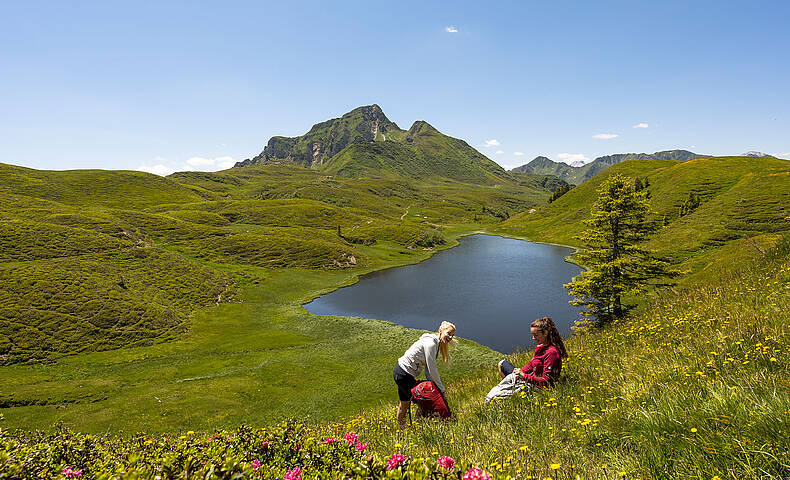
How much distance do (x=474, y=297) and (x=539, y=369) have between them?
57.3 m

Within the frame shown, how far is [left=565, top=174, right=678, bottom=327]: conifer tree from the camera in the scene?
26891mm

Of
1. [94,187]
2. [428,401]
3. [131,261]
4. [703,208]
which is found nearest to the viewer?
[428,401]

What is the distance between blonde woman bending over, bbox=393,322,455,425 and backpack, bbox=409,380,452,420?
0.19 m

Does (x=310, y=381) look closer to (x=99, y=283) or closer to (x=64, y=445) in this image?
(x=64, y=445)

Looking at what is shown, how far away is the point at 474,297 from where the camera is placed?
211 ft

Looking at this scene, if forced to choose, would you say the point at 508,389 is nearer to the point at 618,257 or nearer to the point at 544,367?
the point at 544,367

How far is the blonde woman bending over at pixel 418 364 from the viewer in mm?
8375

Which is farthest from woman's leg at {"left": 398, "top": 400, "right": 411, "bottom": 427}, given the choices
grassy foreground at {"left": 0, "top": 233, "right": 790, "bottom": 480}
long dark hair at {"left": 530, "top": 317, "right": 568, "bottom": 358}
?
long dark hair at {"left": 530, "top": 317, "right": 568, "bottom": 358}

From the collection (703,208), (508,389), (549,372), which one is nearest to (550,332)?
(549,372)

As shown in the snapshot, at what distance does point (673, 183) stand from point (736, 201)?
37.1m

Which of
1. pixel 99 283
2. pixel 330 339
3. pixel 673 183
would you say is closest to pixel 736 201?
pixel 673 183

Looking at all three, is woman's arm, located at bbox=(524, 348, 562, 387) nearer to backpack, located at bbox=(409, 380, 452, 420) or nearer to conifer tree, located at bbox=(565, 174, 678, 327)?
backpack, located at bbox=(409, 380, 452, 420)

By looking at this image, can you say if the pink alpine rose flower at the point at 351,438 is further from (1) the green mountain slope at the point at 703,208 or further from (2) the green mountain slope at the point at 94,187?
(2) the green mountain slope at the point at 94,187

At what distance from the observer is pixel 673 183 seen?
110 meters
